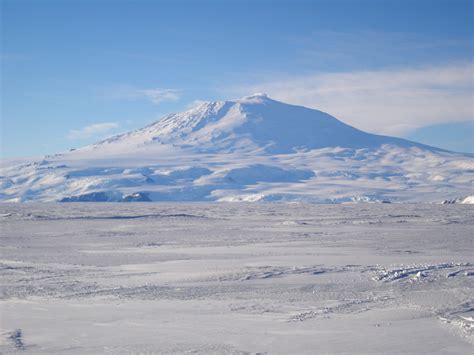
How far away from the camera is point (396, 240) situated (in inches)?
978

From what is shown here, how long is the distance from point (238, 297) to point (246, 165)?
115 metres

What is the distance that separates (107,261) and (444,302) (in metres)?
10.1

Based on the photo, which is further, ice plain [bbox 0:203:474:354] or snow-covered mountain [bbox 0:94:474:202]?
snow-covered mountain [bbox 0:94:474:202]

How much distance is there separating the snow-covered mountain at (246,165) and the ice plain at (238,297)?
6471 centimetres

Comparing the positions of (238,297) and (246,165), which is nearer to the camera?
(238,297)

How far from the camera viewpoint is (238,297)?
41.3 feet

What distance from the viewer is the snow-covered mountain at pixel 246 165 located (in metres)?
102

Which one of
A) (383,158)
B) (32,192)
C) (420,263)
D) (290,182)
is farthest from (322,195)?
(420,263)

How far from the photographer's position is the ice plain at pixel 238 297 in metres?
9.37

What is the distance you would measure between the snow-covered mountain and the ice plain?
6471cm

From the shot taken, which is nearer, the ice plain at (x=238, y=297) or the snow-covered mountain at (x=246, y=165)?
the ice plain at (x=238, y=297)

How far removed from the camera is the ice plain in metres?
9.37

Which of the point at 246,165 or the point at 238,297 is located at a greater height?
the point at 246,165

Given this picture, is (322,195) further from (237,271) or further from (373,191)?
(237,271)
